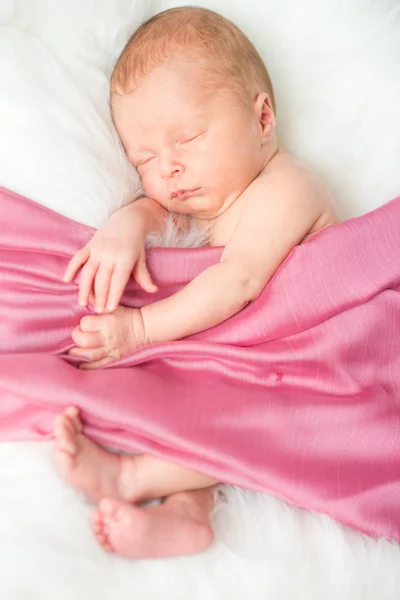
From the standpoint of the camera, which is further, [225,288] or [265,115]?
[265,115]

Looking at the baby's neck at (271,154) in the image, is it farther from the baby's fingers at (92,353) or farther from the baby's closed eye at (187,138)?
the baby's fingers at (92,353)

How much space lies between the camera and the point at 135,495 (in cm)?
103

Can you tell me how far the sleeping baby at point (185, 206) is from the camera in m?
1.04

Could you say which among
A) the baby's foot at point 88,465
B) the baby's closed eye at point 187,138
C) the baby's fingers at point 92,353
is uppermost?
the baby's closed eye at point 187,138

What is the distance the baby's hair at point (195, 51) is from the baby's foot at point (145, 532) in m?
0.74

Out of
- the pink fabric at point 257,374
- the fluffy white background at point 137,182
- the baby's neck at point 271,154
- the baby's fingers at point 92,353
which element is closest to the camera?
the fluffy white background at point 137,182

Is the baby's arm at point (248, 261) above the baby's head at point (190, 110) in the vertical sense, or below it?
below

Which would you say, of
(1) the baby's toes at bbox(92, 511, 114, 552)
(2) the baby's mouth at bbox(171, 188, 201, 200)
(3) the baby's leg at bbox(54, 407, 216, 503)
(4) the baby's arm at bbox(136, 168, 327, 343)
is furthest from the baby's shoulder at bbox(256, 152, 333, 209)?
(1) the baby's toes at bbox(92, 511, 114, 552)

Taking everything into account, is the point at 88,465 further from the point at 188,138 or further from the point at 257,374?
the point at 188,138

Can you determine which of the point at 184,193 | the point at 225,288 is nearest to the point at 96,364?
the point at 225,288

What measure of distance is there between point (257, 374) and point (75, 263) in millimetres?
349

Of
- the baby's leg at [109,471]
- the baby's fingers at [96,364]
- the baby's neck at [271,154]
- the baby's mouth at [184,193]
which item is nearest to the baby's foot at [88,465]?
the baby's leg at [109,471]

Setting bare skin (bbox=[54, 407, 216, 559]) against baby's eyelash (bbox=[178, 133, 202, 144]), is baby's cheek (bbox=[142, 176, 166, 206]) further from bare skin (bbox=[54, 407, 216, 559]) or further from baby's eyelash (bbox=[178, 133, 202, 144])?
bare skin (bbox=[54, 407, 216, 559])

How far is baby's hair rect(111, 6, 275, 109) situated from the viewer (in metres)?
1.25
